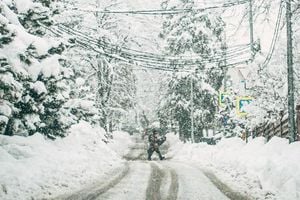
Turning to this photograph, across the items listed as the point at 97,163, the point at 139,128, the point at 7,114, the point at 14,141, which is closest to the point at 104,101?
the point at 97,163

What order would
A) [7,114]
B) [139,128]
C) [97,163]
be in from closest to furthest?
1. [7,114]
2. [97,163]
3. [139,128]

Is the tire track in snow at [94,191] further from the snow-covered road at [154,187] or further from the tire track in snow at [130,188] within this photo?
the tire track in snow at [130,188]

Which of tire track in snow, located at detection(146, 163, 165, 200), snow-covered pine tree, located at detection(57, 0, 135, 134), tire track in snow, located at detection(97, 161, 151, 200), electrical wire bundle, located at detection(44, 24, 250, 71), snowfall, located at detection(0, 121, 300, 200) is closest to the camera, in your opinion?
tire track in snow, located at detection(97, 161, 151, 200)

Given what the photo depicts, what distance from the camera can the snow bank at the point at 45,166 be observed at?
461 inches

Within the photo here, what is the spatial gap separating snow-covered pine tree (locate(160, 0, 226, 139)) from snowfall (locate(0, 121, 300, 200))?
17285 mm

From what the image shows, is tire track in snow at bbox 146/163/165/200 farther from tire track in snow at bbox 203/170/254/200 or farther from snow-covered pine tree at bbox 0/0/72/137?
snow-covered pine tree at bbox 0/0/72/137

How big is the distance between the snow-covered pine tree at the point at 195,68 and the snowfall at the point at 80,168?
1728 centimetres

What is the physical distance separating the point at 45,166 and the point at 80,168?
93.2 inches

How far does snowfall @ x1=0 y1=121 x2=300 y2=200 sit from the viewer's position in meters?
11.7

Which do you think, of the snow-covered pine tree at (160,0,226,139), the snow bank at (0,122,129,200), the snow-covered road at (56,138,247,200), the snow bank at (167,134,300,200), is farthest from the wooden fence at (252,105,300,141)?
the snow-covered pine tree at (160,0,226,139)

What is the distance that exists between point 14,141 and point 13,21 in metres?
4.85

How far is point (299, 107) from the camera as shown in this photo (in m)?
16.7

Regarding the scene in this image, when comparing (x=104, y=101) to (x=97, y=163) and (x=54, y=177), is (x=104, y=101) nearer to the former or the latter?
(x=97, y=163)

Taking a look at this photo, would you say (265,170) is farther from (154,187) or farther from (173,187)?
(154,187)
